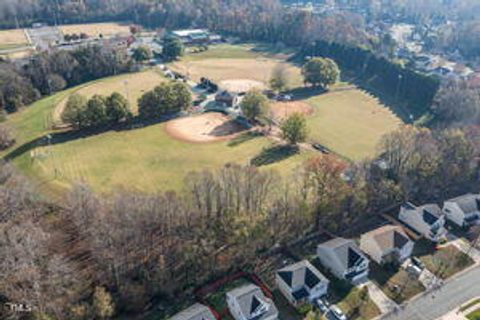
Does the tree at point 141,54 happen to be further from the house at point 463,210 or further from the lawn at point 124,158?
the house at point 463,210

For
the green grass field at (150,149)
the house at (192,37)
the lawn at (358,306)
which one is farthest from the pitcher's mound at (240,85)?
the lawn at (358,306)

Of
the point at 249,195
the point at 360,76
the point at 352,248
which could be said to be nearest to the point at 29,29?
the point at 360,76

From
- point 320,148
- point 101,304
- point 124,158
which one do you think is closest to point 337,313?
point 101,304

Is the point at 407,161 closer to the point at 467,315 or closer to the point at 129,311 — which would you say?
the point at 467,315

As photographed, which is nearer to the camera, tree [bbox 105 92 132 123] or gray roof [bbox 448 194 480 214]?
gray roof [bbox 448 194 480 214]

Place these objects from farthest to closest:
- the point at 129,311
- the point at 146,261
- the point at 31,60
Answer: the point at 31,60 → the point at 146,261 → the point at 129,311

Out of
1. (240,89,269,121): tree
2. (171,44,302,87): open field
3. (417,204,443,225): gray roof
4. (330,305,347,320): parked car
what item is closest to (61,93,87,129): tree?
(240,89,269,121): tree

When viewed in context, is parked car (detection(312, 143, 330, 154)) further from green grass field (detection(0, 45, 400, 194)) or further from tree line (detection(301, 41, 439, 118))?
tree line (detection(301, 41, 439, 118))
